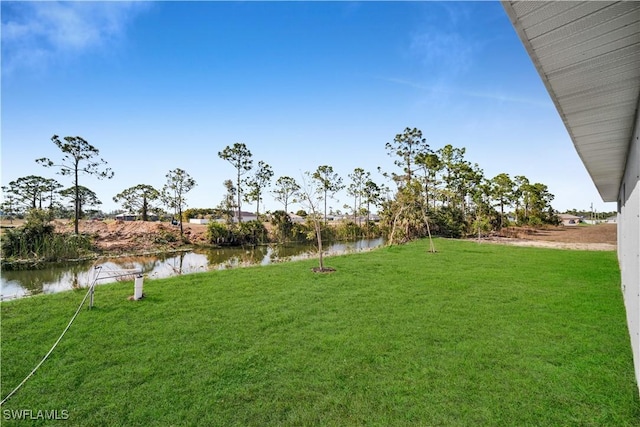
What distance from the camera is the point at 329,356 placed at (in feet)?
11.0

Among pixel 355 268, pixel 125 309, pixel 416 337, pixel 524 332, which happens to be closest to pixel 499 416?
pixel 416 337

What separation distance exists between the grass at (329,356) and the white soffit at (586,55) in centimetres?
235

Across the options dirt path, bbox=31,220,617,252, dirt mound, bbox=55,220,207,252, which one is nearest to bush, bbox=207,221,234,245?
dirt path, bbox=31,220,617,252

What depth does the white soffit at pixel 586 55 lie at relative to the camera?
132 cm

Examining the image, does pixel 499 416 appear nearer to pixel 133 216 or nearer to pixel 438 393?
pixel 438 393

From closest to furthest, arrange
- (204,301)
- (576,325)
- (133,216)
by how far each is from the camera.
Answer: (576,325), (204,301), (133,216)

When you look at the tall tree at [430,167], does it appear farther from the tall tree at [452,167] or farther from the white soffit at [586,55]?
the white soffit at [586,55]

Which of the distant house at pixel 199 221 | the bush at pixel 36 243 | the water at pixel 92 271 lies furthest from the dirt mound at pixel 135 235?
the distant house at pixel 199 221

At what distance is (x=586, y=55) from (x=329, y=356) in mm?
3252

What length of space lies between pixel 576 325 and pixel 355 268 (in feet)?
16.6

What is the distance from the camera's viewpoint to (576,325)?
4078mm

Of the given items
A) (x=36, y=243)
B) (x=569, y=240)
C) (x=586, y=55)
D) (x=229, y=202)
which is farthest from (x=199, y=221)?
(x=586, y=55)

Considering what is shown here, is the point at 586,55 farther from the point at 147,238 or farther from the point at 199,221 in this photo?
the point at 199,221

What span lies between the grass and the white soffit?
2350mm
